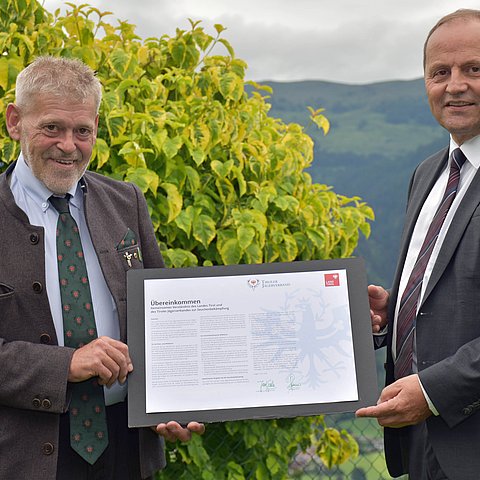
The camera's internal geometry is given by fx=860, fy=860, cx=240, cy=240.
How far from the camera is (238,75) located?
14.0 ft

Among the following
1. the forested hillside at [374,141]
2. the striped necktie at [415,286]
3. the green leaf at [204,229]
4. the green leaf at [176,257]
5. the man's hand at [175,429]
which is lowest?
the man's hand at [175,429]

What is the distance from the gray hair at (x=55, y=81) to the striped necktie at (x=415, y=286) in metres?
1.16

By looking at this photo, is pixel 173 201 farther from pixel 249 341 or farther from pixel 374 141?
pixel 374 141

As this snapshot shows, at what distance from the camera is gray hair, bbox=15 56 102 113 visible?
104 inches

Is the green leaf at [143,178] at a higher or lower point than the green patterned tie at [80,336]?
higher

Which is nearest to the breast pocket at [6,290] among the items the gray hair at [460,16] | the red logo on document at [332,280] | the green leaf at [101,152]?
the red logo on document at [332,280]

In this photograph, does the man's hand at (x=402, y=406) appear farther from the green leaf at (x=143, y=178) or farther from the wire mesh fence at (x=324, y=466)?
the wire mesh fence at (x=324, y=466)

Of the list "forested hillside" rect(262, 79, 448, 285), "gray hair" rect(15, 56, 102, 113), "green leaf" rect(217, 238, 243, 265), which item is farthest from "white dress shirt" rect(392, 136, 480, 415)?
"forested hillside" rect(262, 79, 448, 285)

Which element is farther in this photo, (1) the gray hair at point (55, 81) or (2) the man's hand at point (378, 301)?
(2) the man's hand at point (378, 301)

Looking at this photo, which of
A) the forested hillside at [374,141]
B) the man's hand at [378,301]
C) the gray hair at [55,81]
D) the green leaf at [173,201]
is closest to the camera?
the gray hair at [55,81]

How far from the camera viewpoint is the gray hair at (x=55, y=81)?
2.65 meters

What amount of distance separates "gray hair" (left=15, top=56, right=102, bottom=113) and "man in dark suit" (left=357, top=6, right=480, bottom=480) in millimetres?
1130

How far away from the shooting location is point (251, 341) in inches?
109

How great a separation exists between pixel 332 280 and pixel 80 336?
83cm
